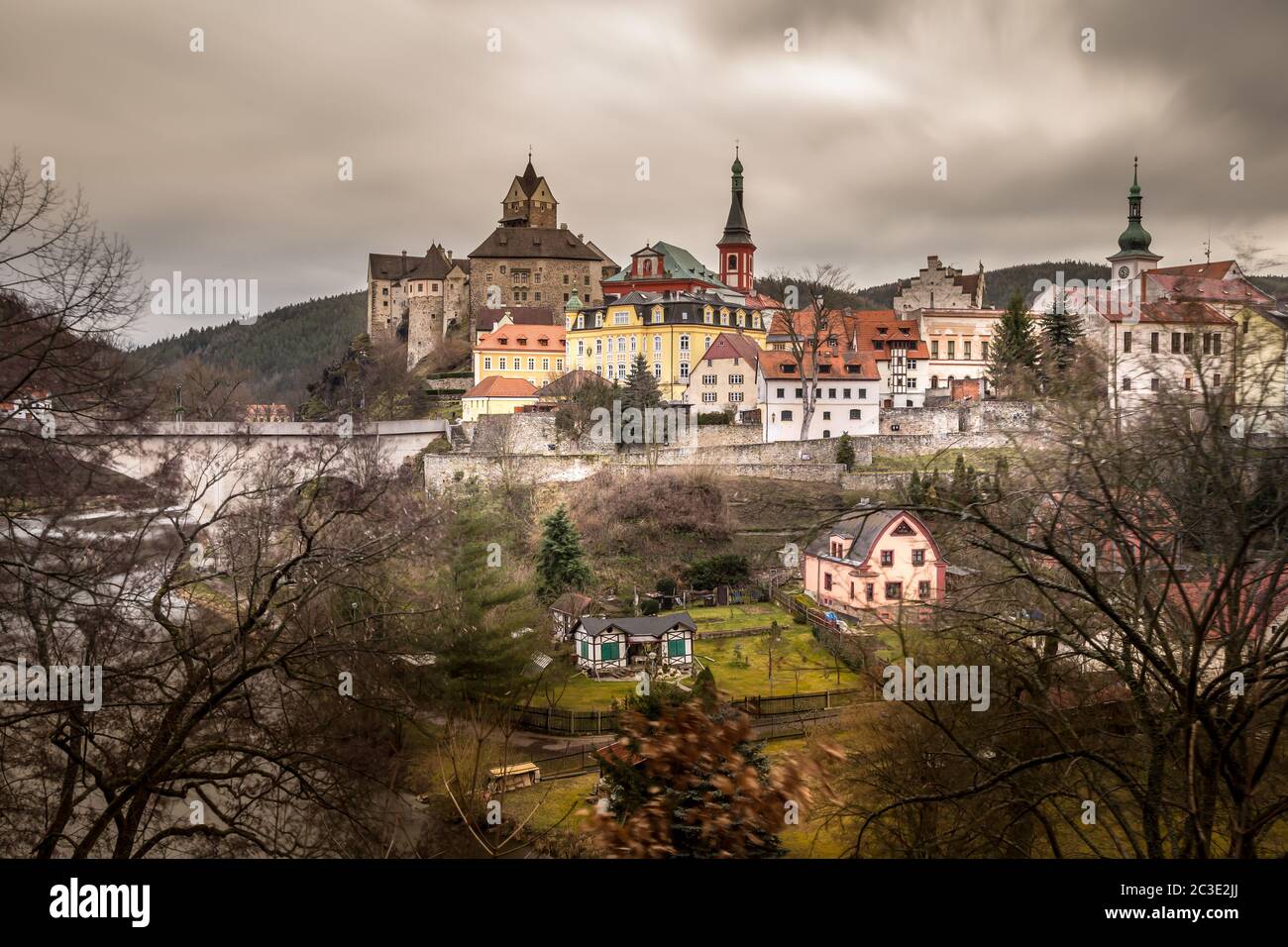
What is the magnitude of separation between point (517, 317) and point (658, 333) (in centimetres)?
1264

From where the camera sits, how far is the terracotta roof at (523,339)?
161 feet

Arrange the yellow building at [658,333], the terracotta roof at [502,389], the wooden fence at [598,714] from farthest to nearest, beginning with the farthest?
the terracotta roof at [502,389] → the yellow building at [658,333] → the wooden fence at [598,714]

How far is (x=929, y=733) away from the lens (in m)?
9.30

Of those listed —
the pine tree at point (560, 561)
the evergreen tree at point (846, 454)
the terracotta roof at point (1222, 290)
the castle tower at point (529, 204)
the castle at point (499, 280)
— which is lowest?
the pine tree at point (560, 561)

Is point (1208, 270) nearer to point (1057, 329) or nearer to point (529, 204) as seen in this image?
point (1057, 329)

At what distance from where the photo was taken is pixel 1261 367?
14.6 feet

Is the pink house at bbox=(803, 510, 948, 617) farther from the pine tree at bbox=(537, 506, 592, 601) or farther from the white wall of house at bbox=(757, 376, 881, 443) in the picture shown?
the white wall of house at bbox=(757, 376, 881, 443)

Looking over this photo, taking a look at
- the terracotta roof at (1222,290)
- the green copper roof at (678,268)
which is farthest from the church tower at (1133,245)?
the terracotta roof at (1222,290)

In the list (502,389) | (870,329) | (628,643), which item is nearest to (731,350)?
(870,329)

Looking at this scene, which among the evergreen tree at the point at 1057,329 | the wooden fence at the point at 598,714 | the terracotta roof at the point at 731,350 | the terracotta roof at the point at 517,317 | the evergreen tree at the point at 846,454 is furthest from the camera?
the terracotta roof at the point at 517,317

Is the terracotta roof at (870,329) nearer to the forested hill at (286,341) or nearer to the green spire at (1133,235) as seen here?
the green spire at (1133,235)

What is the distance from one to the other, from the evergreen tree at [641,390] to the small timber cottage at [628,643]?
17.9m

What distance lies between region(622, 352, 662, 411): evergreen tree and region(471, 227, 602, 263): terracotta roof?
2398 centimetres

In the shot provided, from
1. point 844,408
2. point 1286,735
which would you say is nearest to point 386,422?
point 844,408
